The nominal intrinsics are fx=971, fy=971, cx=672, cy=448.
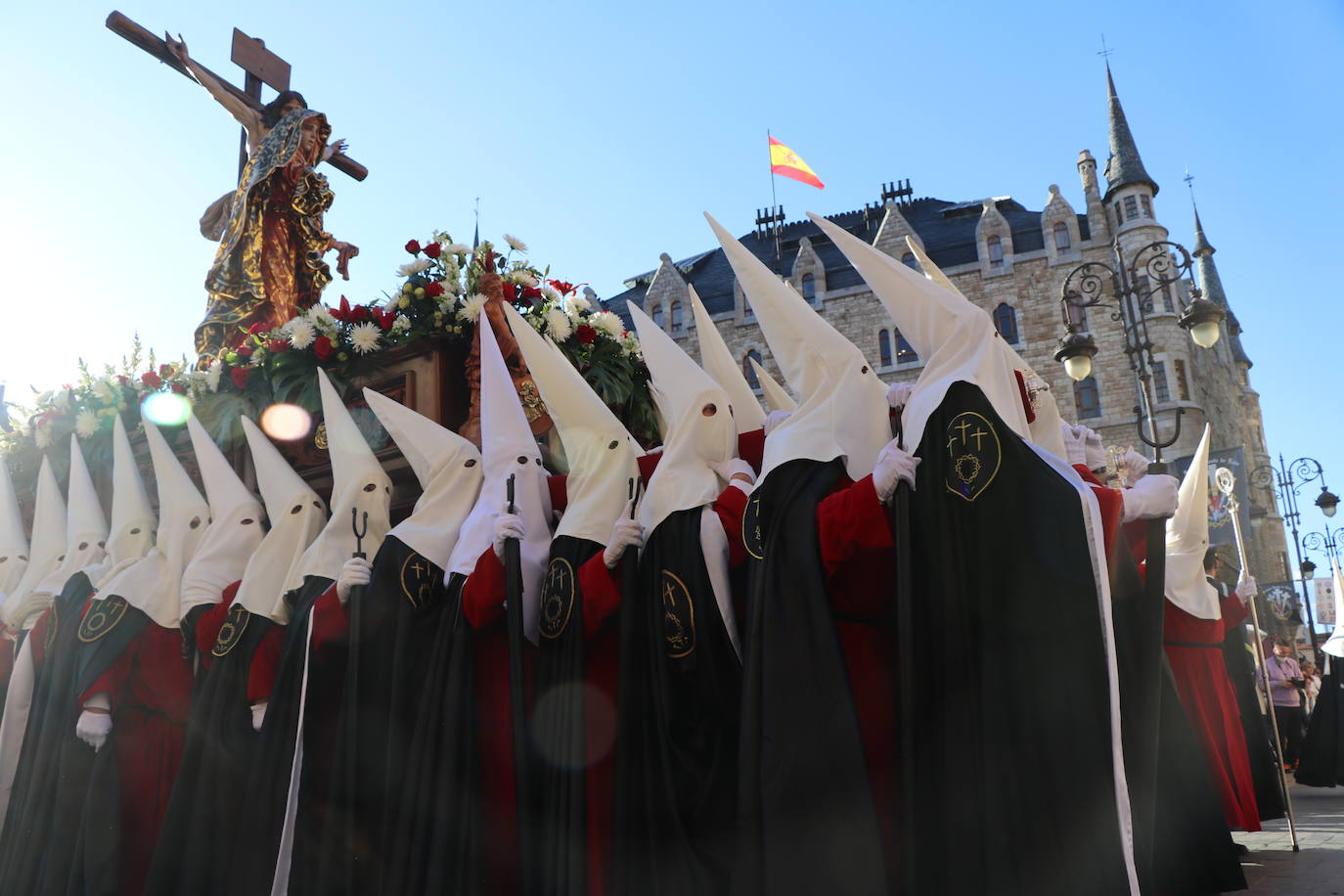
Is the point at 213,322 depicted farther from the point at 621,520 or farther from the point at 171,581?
the point at 621,520

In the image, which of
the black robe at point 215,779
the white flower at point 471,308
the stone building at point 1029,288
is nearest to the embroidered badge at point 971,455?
the white flower at point 471,308

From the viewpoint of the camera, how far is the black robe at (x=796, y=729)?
320 centimetres

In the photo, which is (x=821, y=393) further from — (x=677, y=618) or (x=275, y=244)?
(x=275, y=244)

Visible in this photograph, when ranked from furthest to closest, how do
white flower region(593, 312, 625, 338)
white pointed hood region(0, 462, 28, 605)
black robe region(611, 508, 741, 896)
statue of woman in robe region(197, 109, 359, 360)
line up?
statue of woman in robe region(197, 109, 359, 360) < white pointed hood region(0, 462, 28, 605) < white flower region(593, 312, 625, 338) < black robe region(611, 508, 741, 896)

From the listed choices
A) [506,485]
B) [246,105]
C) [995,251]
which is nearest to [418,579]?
[506,485]

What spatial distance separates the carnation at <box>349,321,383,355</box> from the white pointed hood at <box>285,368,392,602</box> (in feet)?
1.80

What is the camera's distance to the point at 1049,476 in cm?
326

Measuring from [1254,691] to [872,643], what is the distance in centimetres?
497

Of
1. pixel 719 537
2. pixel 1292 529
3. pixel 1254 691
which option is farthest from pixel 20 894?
pixel 1292 529

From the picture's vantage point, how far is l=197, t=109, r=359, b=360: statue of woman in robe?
754 cm

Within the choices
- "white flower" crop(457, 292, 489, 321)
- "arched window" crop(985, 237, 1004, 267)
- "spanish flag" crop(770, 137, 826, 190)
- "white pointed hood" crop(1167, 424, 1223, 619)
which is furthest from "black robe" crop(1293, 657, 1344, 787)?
"arched window" crop(985, 237, 1004, 267)

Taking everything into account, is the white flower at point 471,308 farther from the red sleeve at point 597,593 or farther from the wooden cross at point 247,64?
the wooden cross at point 247,64

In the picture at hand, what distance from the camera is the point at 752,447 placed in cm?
480

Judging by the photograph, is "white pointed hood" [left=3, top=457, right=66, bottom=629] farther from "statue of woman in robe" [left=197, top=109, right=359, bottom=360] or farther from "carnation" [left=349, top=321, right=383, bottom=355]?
"carnation" [left=349, top=321, right=383, bottom=355]
